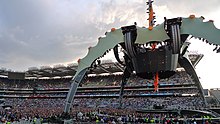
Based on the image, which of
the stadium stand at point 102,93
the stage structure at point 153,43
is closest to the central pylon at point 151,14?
the stage structure at point 153,43

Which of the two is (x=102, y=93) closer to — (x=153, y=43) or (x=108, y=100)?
(x=108, y=100)

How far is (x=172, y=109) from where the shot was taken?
3834 centimetres

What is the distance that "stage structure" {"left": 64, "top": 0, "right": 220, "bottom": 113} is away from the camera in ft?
77.9

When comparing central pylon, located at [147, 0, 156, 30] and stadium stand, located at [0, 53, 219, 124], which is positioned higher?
central pylon, located at [147, 0, 156, 30]

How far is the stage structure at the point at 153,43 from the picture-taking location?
23.8m

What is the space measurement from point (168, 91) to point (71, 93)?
35443 millimetres

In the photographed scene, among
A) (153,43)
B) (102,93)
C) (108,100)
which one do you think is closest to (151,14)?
(153,43)

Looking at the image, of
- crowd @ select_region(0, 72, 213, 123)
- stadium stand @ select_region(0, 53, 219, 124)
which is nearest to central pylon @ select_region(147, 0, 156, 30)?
crowd @ select_region(0, 72, 213, 123)

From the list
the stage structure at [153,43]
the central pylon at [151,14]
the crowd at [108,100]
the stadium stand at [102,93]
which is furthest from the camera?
the stadium stand at [102,93]

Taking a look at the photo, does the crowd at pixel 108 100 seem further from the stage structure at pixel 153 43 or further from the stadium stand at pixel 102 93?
the stage structure at pixel 153 43

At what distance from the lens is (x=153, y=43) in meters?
27.2

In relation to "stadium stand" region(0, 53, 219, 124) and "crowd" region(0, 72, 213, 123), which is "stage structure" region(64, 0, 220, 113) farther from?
"stadium stand" region(0, 53, 219, 124)

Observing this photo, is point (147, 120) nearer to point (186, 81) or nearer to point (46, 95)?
point (186, 81)

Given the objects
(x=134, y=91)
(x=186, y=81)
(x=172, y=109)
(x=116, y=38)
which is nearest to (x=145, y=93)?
(x=134, y=91)
